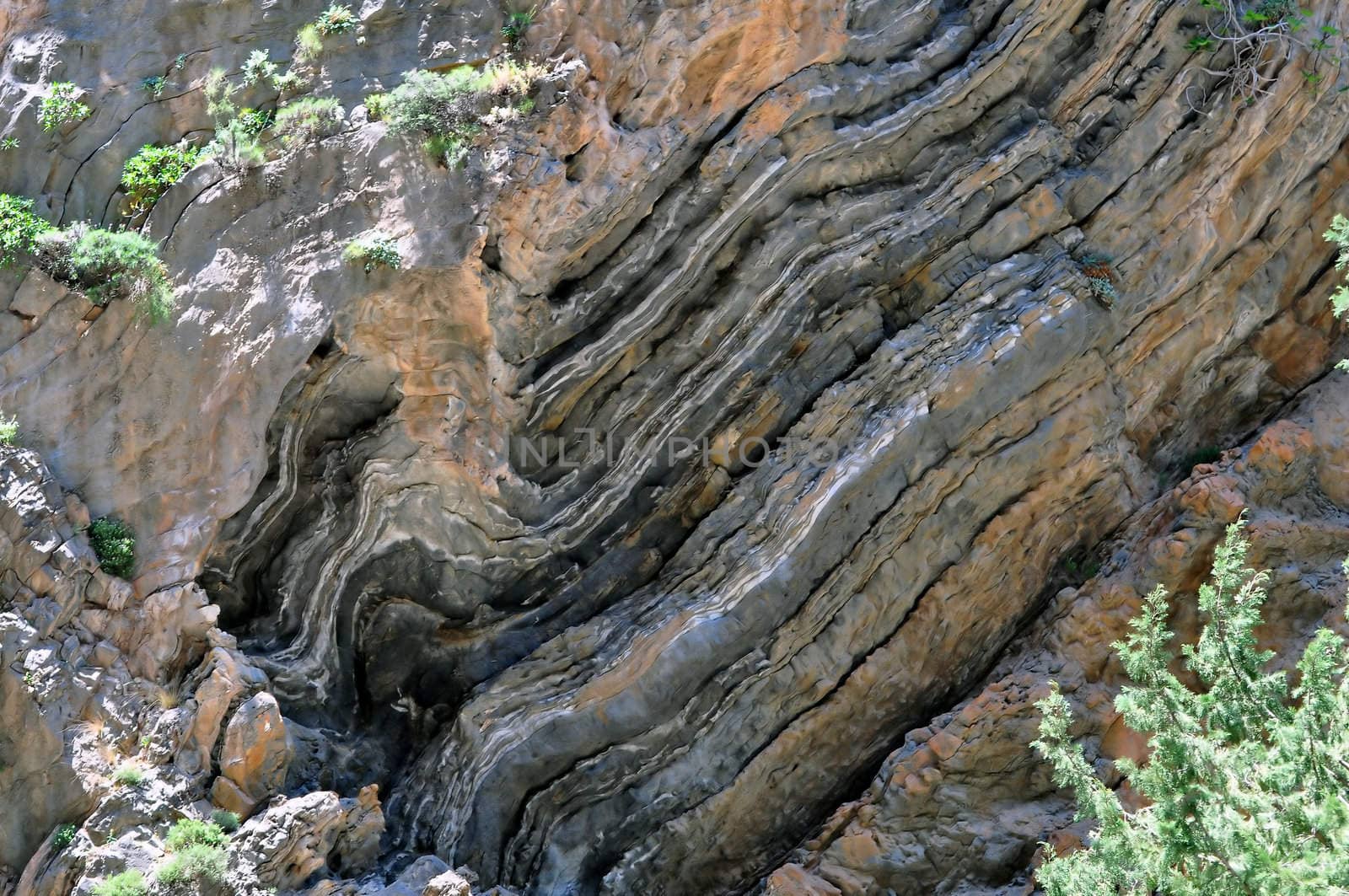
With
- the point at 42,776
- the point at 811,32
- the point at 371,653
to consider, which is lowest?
the point at 42,776

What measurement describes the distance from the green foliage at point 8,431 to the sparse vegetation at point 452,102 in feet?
12.9

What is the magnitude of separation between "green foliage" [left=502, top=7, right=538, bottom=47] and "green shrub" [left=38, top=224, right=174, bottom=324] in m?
3.65

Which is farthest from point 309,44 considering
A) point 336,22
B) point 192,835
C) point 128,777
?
point 192,835

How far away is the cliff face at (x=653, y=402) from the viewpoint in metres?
10.7

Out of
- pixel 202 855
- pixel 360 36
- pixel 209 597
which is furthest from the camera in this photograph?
pixel 360 36

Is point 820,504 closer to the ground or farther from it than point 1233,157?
closer to the ground

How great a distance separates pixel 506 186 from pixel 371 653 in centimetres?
438

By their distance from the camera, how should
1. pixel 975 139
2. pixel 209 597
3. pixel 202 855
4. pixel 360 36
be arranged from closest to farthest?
1. pixel 202 855
2. pixel 209 597
3. pixel 360 36
4. pixel 975 139

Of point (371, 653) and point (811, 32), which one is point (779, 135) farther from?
point (371, 653)

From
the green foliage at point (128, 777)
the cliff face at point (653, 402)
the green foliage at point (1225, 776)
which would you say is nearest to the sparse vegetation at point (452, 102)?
the cliff face at point (653, 402)

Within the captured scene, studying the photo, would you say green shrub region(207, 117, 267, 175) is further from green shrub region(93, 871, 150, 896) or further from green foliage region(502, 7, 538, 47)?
green shrub region(93, 871, 150, 896)

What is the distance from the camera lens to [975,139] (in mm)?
12078

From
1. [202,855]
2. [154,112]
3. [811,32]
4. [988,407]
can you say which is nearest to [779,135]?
[811,32]

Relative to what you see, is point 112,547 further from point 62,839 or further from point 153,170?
point 153,170
